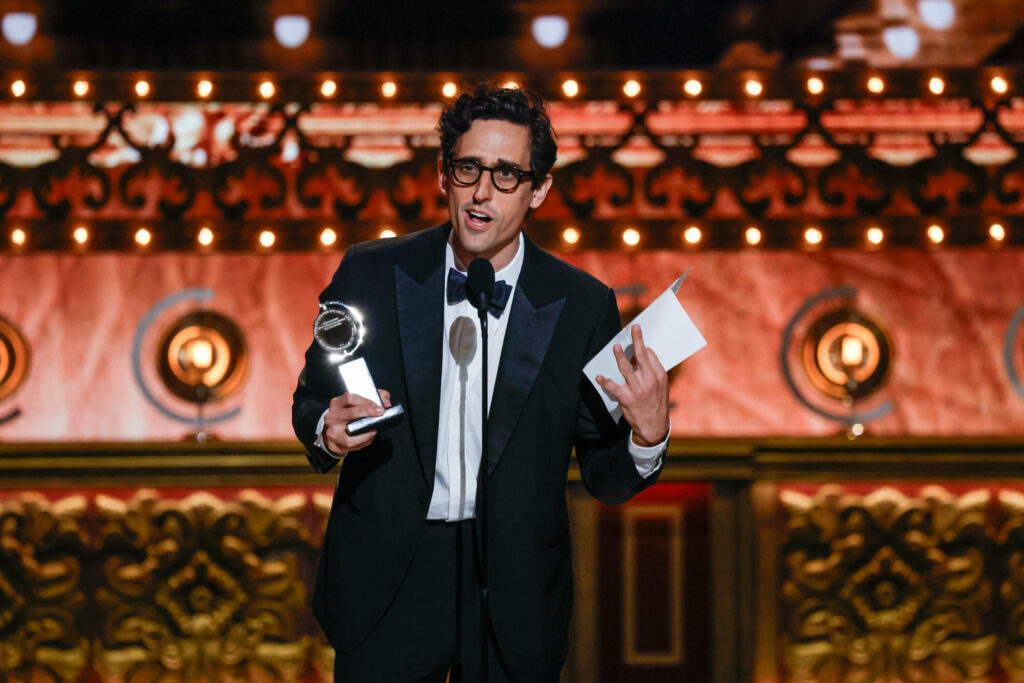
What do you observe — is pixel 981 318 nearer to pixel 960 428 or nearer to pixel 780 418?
pixel 960 428

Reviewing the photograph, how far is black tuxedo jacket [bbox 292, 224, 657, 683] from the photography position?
1.57 metres

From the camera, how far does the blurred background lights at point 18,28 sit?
354 cm

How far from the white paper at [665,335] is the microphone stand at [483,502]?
22cm

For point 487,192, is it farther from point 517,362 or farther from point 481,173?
point 517,362

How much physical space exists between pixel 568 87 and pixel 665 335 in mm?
2143

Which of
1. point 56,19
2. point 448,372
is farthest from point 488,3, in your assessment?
point 448,372

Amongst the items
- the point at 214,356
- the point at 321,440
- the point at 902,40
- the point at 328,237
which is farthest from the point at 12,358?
the point at 902,40

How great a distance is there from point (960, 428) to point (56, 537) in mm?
3166

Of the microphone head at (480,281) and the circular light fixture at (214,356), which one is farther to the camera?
the circular light fixture at (214,356)

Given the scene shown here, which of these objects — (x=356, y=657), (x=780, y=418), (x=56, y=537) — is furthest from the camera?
(x=780, y=418)

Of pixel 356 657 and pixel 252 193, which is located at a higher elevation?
pixel 252 193

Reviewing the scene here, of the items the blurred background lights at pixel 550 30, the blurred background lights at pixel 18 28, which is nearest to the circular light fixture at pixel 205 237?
the blurred background lights at pixel 18 28

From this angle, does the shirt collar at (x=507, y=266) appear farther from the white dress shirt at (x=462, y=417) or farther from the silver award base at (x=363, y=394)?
the silver award base at (x=363, y=394)

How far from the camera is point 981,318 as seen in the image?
3.48 meters
